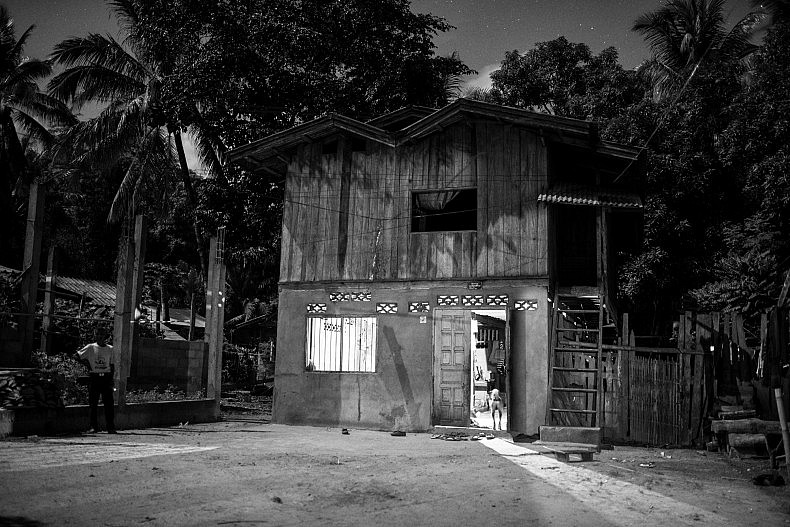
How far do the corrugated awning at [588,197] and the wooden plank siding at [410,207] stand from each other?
353 millimetres

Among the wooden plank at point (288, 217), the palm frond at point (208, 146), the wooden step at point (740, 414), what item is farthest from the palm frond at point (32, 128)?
the wooden step at point (740, 414)

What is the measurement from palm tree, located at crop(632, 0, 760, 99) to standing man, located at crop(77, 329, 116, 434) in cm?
2394

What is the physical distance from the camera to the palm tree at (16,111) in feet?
101

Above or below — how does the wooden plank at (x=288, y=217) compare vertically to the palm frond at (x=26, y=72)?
below

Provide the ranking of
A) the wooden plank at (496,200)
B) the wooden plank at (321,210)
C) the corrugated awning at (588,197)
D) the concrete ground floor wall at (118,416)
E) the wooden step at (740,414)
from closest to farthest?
the concrete ground floor wall at (118,416) < the wooden step at (740,414) < the corrugated awning at (588,197) < the wooden plank at (496,200) < the wooden plank at (321,210)

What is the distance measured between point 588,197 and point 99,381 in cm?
1015

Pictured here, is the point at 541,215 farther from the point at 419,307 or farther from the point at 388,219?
the point at 388,219

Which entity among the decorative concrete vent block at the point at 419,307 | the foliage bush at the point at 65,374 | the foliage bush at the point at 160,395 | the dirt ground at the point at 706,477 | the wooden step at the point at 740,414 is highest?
the decorative concrete vent block at the point at 419,307

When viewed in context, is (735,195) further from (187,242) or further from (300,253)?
(187,242)

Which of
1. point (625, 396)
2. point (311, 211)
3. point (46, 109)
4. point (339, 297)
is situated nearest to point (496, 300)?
point (625, 396)

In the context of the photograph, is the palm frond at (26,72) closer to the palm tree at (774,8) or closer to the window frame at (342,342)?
the window frame at (342,342)

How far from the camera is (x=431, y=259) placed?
53.1ft

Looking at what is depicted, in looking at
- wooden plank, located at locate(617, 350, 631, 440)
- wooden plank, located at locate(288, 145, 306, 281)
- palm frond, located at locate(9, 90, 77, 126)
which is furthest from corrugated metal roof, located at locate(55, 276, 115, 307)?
wooden plank, located at locate(617, 350, 631, 440)

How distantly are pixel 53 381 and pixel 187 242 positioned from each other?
29805 millimetres
